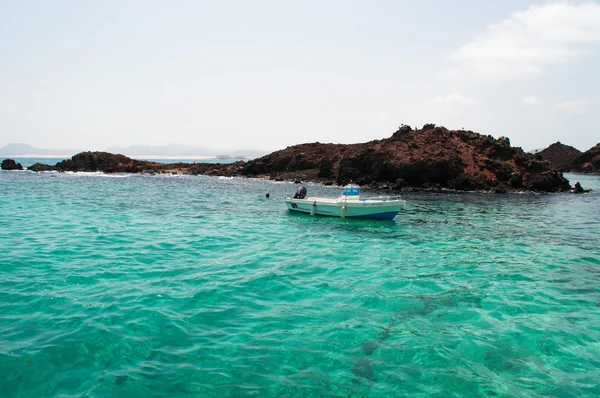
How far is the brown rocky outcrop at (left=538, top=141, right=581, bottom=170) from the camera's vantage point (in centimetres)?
13388

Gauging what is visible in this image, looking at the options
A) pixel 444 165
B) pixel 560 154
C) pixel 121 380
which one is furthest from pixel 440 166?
pixel 560 154

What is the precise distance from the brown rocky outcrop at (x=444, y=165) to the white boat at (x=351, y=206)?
22574 mm

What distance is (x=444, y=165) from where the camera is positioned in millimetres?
52094

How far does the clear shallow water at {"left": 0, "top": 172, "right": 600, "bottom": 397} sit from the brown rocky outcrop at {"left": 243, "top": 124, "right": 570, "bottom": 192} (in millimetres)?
29941

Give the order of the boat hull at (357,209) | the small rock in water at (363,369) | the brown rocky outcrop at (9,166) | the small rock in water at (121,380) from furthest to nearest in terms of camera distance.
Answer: the brown rocky outcrop at (9,166)
the boat hull at (357,209)
the small rock in water at (363,369)
the small rock in water at (121,380)

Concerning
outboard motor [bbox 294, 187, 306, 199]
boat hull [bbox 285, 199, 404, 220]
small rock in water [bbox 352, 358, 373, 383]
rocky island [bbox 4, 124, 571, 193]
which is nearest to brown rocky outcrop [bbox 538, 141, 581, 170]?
rocky island [bbox 4, 124, 571, 193]

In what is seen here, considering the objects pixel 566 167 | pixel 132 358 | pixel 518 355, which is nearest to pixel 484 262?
pixel 518 355

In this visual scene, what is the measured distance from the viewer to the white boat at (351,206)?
92.9 ft

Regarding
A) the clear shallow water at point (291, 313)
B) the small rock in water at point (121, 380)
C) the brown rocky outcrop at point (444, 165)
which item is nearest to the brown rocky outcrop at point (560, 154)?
the brown rocky outcrop at point (444, 165)

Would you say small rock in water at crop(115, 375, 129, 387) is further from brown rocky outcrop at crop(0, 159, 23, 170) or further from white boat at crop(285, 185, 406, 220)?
brown rocky outcrop at crop(0, 159, 23, 170)

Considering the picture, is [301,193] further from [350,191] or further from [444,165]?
[444,165]

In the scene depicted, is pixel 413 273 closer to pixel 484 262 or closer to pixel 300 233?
pixel 484 262

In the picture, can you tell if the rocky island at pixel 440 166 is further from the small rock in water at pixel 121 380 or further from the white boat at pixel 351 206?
the small rock in water at pixel 121 380

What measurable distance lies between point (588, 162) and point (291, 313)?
138 m
